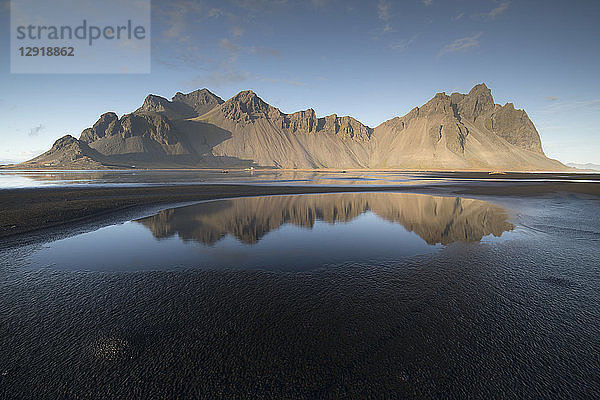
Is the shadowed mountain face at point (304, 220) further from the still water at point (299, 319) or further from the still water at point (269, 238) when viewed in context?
the still water at point (299, 319)

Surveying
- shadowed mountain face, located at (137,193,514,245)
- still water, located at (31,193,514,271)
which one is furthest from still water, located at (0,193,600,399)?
shadowed mountain face, located at (137,193,514,245)

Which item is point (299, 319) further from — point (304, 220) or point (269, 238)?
point (304, 220)

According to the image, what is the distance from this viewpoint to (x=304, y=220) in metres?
17.4

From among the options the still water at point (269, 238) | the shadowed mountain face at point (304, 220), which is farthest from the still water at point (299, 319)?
the shadowed mountain face at point (304, 220)

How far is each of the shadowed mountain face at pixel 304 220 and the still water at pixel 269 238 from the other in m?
0.05

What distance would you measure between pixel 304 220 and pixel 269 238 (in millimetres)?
4790

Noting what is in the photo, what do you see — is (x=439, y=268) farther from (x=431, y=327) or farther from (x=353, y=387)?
(x=353, y=387)

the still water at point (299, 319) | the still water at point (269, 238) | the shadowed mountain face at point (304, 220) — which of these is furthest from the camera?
the shadowed mountain face at point (304, 220)

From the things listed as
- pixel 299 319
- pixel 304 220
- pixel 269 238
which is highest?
pixel 304 220

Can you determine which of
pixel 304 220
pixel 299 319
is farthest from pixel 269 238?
pixel 299 319

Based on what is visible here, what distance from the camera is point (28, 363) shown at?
4.49 m

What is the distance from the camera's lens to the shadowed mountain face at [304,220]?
13555 mm

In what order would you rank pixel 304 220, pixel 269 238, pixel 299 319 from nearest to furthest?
pixel 299 319, pixel 269 238, pixel 304 220

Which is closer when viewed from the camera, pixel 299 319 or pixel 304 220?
pixel 299 319
